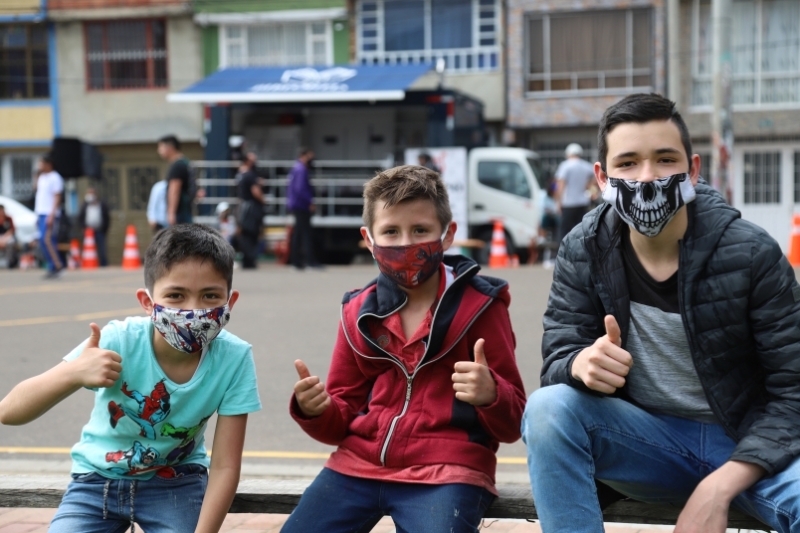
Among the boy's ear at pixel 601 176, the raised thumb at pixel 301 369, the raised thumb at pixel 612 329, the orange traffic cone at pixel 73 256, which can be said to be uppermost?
the boy's ear at pixel 601 176

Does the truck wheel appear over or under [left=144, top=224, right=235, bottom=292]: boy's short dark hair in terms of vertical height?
under

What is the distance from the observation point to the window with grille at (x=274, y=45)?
27797 millimetres

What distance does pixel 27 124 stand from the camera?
29.1 meters

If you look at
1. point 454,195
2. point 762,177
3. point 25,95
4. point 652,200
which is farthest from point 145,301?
point 25,95

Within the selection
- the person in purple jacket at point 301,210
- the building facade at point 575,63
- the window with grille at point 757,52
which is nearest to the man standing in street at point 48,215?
the person in purple jacket at point 301,210

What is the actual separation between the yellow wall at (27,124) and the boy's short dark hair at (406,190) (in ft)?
90.6

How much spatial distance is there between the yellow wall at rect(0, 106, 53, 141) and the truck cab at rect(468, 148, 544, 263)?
47.9 ft

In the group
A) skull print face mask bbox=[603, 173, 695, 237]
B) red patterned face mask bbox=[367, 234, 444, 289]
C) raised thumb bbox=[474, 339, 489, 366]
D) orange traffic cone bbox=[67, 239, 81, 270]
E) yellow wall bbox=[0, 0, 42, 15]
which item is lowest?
orange traffic cone bbox=[67, 239, 81, 270]

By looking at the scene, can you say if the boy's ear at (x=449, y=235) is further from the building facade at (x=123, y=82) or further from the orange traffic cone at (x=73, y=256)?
the building facade at (x=123, y=82)

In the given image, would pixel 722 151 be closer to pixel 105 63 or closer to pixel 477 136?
pixel 477 136

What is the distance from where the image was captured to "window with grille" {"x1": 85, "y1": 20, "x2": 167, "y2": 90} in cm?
2873

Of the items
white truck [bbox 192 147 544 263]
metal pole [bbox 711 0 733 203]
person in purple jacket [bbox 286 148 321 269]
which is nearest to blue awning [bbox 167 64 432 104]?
white truck [bbox 192 147 544 263]

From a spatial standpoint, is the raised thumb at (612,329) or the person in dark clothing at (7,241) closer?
the raised thumb at (612,329)

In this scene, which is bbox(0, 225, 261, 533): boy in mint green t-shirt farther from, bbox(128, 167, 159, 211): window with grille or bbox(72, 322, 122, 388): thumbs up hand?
bbox(128, 167, 159, 211): window with grille
